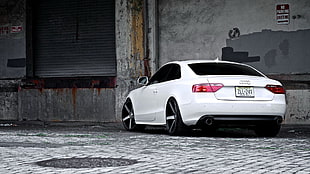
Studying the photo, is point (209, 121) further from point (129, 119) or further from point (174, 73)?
point (129, 119)

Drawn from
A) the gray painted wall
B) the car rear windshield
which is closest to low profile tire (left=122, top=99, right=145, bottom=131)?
the car rear windshield

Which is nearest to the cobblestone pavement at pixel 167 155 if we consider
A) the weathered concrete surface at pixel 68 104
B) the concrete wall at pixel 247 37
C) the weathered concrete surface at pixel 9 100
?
the concrete wall at pixel 247 37

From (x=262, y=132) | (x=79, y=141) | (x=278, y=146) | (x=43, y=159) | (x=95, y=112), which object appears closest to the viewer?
(x=43, y=159)

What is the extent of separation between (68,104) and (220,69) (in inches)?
340

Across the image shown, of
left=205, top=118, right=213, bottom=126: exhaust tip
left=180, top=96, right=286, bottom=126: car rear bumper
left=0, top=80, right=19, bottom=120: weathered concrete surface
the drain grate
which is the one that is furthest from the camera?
left=0, top=80, right=19, bottom=120: weathered concrete surface

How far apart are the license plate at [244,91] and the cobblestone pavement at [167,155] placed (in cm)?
141

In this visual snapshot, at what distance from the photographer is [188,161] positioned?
694 centimetres

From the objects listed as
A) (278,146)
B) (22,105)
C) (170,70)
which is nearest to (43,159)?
(278,146)

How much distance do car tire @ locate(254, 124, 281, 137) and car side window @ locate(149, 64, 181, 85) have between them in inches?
70.4

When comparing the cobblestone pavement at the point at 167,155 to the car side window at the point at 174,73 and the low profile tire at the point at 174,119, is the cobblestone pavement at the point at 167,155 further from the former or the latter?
the car side window at the point at 174,73

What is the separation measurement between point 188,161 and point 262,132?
A: 207 inches

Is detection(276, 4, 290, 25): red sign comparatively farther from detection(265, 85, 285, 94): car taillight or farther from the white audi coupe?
detection(265, 85, 285, 94): car taillight

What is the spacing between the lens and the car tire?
11.5m

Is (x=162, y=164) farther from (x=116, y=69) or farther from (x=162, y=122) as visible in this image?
(x=116, y=69)
